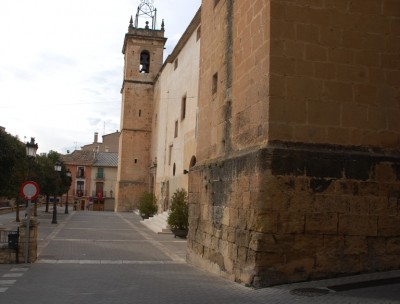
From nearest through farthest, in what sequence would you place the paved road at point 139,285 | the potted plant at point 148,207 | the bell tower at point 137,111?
the paved road at point 139,285
the potted plant at point 148,207
the bell tower at point 137,111

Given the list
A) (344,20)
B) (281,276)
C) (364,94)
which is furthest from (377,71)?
(281,276)

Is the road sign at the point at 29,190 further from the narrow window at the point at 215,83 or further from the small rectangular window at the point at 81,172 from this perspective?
the small rectangular window at the point at 81,172

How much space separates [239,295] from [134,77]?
3766 cm

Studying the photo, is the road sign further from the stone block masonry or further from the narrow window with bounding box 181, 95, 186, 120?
the narrow window with bounding box 181, 95, 186, 120

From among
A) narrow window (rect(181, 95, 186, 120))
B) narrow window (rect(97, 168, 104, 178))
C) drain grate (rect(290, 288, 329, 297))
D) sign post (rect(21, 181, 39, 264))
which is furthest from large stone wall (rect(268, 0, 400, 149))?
narrow window (rect(97, 168, 104, 178))

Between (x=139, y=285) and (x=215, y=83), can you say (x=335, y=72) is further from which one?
(x=139, y=285)

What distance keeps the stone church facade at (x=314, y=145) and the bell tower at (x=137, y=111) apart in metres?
34.3

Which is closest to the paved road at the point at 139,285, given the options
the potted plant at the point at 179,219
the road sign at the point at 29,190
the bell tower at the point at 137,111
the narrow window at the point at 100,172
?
the road sign at the point at 29,190

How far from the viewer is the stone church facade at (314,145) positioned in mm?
7316

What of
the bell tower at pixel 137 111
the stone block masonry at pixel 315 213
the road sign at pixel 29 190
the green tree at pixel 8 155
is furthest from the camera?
the bell tower at pixel 137 111

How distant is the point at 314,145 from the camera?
301 inches

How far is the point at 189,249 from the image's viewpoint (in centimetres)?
1136

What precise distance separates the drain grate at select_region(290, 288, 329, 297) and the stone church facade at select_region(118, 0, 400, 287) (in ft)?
1.36

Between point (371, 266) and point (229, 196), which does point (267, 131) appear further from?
point (371, 266)
